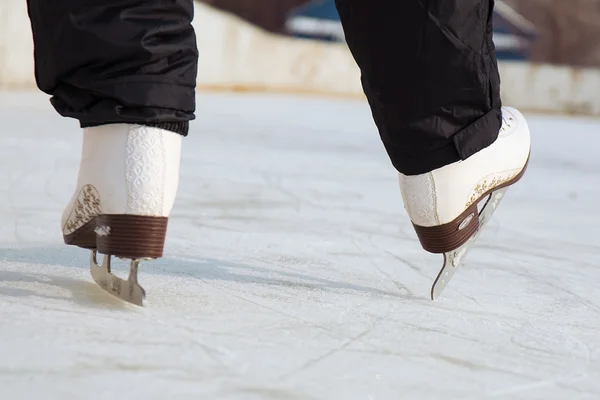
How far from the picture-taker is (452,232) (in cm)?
88

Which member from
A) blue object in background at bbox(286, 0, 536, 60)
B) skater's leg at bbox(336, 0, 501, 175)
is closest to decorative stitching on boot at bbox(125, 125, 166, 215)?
skater's leg at bbox(336, 0, 501, 175)

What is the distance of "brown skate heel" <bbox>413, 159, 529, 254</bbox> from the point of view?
88cm

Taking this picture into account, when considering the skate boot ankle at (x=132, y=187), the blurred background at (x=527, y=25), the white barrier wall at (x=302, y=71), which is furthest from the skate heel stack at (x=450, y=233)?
the blurred background at (x=527, y=25)

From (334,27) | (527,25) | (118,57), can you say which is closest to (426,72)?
(118,57)

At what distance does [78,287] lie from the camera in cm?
86

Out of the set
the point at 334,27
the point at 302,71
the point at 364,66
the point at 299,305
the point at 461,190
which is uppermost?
the point at 364,66

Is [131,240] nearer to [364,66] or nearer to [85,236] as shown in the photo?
[85,236]

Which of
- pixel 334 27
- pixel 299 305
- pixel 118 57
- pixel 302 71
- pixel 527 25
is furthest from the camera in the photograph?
pixel 527 25

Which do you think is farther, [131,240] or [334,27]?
[334,27]

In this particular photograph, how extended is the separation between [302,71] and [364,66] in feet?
19.6

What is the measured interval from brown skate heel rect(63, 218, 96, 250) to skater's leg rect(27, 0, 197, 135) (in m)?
0.11

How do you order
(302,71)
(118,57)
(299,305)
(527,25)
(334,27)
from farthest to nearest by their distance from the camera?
1. (527,25)
2. (334,27)
3. (302,71)
4. (299,305)
5. (118,57)

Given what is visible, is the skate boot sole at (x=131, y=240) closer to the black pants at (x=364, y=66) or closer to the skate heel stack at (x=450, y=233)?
the black pants at (x=364, y=66)

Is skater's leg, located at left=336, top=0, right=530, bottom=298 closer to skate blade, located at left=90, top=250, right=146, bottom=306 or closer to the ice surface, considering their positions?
the ice surface
